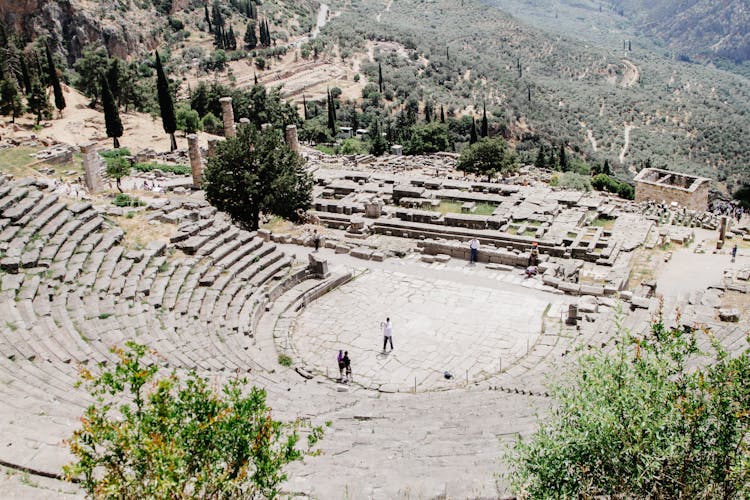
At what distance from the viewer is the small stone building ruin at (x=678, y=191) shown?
122 ft

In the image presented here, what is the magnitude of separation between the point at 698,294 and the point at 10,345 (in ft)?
65.5

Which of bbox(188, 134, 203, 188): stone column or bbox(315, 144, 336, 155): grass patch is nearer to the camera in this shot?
bbox(188, 134, 203, 188): stone column

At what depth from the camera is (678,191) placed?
37375 mm

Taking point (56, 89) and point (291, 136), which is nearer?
point (291, 136)

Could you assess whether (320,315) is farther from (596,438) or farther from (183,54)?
(183,54)

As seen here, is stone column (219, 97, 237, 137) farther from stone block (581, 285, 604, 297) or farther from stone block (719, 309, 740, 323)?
stone block (719, 309, 740, 323)

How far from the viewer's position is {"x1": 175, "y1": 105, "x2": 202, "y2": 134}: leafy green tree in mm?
52969

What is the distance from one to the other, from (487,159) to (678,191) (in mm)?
11197

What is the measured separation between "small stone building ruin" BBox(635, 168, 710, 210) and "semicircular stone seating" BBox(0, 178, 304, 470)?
2427 cm

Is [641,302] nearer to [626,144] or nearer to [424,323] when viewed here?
[424,323]

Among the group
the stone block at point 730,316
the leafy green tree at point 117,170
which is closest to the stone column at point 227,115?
the leafy green tree at point 117,170

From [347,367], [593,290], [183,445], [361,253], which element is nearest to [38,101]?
[361,253]

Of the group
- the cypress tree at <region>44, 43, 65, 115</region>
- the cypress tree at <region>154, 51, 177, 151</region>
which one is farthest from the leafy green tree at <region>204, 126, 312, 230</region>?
the cypress tree at <region>44, 43, 65, 115</region>

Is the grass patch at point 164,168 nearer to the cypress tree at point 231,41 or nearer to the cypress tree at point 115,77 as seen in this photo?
the cypress tree at point 115,77
